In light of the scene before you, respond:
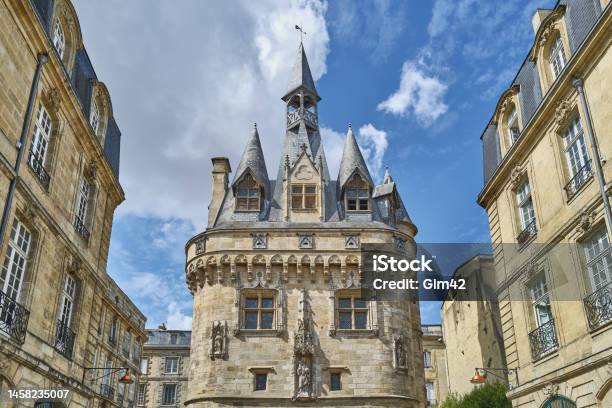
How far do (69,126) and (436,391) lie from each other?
1102 inches

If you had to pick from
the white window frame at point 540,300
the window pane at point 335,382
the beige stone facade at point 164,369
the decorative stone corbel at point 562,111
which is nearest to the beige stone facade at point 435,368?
the window pane at point 335,382

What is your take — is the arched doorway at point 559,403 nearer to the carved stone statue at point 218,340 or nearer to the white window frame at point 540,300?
the white window frame at point 540,300

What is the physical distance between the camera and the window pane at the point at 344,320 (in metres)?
18.9

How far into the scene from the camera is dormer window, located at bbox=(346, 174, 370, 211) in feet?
70.6

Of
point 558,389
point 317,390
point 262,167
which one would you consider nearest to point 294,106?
point 262,167

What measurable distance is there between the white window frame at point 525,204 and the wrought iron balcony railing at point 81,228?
32.8 ft

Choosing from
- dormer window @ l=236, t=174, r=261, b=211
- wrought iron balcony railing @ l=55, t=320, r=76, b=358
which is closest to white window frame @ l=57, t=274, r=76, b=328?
wrought iron balcony railing @ l=55, t=320, r=76, b=358

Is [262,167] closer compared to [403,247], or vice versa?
[403,247]

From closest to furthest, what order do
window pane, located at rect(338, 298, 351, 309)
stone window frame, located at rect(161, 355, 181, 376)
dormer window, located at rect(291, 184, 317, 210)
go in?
window pane, located at rect(338, 298, 351, 309)
dormer window, located at rect(291, 184, 317, 210)
stone window frame, located at rect(161, 355, 181, 376)

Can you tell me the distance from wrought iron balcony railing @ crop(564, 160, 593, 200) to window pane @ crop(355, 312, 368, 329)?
403 inches

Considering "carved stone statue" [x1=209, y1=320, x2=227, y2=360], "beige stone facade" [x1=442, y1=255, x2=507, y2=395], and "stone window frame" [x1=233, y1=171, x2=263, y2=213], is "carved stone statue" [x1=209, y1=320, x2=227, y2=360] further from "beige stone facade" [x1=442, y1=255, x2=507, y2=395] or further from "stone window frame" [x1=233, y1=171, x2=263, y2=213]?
"beige stone facade" [x1=442, y1=255, x2=507, y2=395]

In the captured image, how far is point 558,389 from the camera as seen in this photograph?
9.82 metres

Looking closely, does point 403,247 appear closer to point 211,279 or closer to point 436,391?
point 211,279

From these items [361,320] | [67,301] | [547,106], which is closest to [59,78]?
[67,301]
